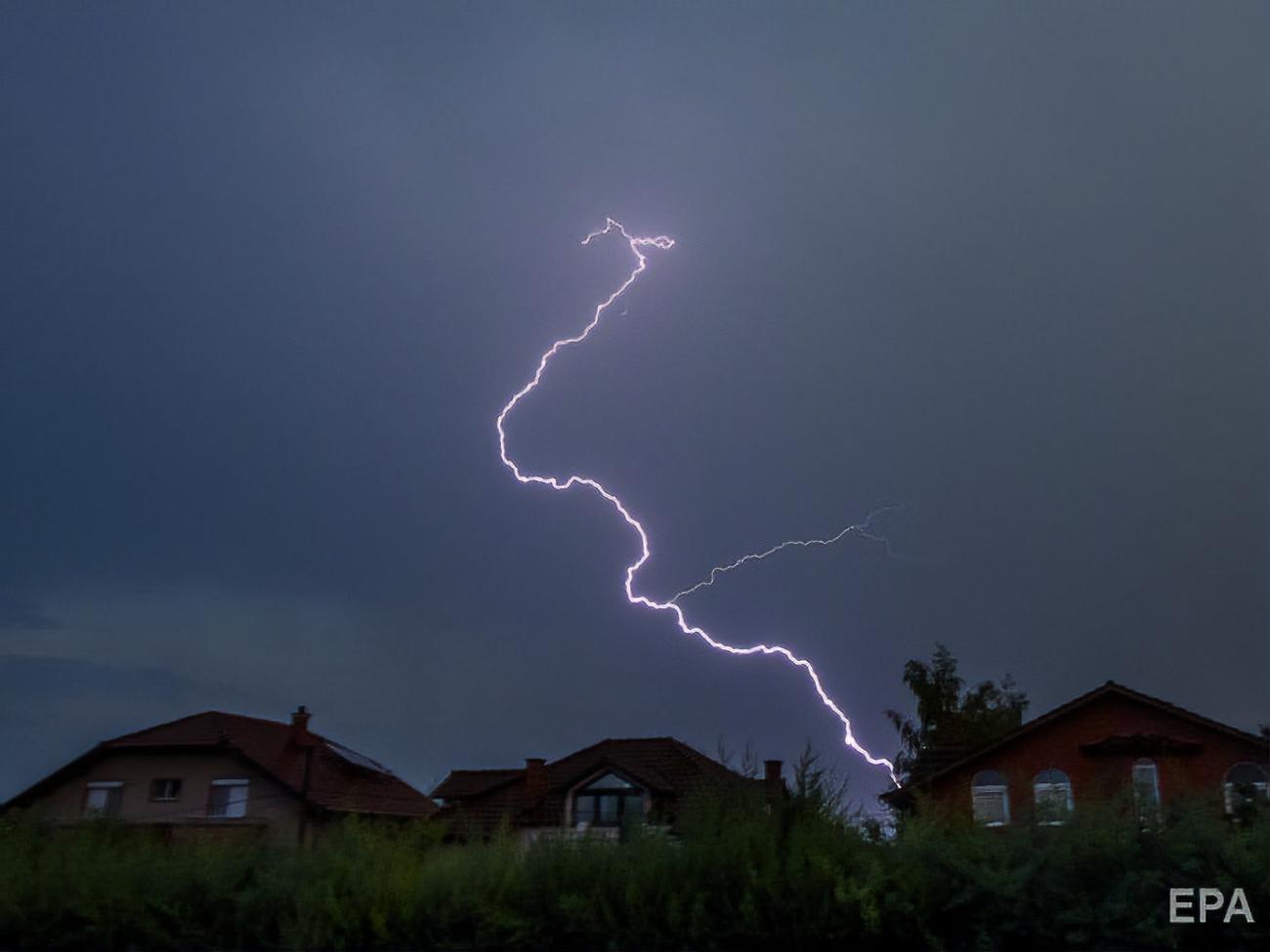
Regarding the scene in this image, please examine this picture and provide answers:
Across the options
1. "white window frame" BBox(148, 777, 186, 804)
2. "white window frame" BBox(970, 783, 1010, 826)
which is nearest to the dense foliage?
"white window frame" BBox(970, 783, 1010, 826)

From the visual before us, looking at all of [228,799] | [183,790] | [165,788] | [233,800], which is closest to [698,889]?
[233,800]

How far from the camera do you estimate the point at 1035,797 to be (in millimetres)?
13930

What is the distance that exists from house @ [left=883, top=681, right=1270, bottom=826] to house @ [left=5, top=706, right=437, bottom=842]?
16743 millimetres

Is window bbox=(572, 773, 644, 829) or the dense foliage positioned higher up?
window bbox=(572, 773, 644, 829)

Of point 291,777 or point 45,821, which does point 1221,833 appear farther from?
point 291,777

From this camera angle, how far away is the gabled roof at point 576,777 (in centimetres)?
3409

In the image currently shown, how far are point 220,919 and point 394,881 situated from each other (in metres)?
2.52

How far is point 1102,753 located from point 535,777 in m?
16.1

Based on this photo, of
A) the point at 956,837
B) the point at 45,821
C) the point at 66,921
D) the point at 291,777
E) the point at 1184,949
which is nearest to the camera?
the point at 1184,949

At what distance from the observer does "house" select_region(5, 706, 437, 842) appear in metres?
33.8

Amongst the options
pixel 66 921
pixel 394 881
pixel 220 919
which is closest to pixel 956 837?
pixel 394 881

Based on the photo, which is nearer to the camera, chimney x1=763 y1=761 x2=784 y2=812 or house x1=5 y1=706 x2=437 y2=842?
chimney x1=763 y1=761 x2=784 y2=812

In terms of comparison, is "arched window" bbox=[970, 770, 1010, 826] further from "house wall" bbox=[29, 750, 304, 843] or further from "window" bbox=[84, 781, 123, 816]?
"window" bbox=[84, 781, 123, 816]

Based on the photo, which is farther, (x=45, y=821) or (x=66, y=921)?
(x=45, y=821)
